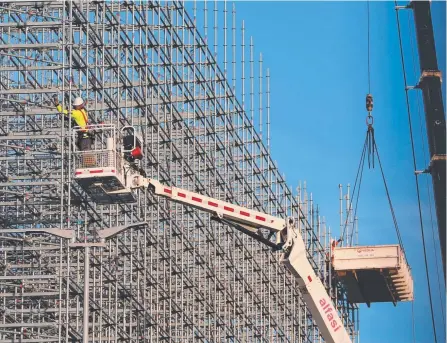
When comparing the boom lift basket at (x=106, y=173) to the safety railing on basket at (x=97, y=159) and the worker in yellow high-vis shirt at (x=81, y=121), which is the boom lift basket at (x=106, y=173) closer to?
the safety railing on basket at (x=97, y=159)

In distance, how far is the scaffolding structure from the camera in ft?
153

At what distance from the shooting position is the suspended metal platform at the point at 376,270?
180 ft

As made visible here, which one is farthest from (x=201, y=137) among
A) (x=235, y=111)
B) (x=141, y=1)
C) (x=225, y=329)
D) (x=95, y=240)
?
(x=95, y=240)

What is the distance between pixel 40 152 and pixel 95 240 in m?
3.41

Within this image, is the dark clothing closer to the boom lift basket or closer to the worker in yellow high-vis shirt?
the worker in yellow high-vis shirt

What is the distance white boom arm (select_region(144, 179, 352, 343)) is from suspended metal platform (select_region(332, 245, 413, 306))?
14087 mm

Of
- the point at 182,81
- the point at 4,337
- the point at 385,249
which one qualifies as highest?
the point at 182,81

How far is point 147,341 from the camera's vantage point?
55.2 meters

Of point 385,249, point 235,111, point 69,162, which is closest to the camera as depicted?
point 69,162

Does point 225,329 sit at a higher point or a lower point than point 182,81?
lower

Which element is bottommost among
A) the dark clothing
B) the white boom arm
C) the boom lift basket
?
the white boom arm

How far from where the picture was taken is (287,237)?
4016cm

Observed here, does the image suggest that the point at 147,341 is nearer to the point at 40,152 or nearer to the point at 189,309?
the point at 189,309

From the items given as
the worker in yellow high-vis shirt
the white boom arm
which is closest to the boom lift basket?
the white boom arm
